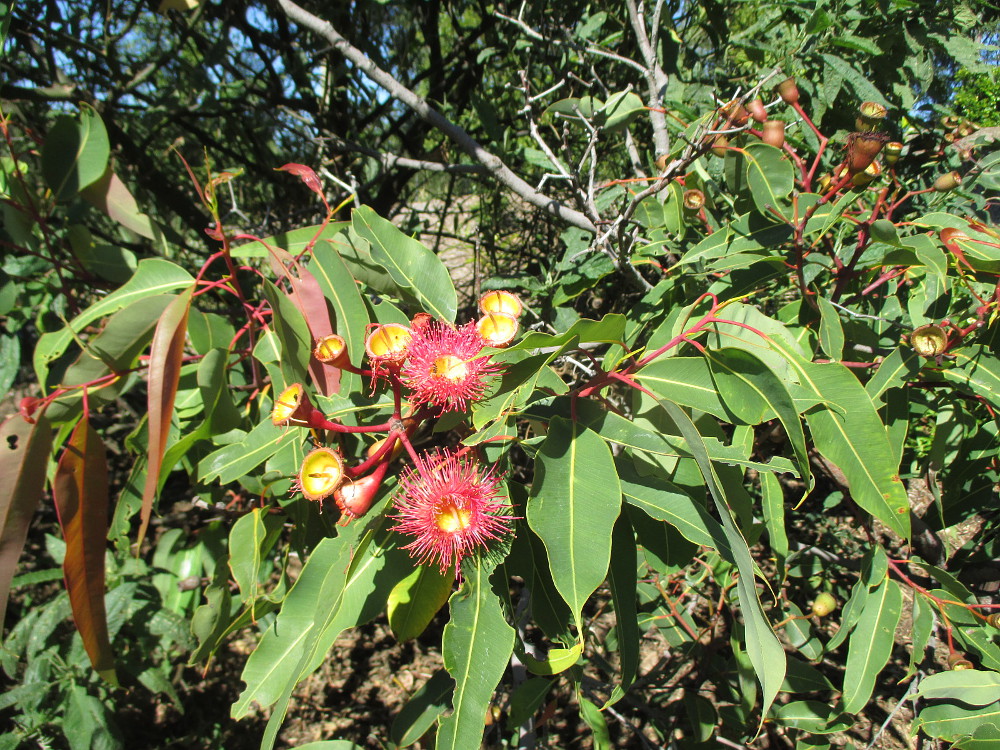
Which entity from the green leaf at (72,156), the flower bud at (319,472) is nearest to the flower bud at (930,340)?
the flower bud at (319,472)

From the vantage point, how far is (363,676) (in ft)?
8.61

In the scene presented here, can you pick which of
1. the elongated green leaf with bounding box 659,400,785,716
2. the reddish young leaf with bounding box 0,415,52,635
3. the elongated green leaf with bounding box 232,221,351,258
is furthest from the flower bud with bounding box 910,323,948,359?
the reddish young leaf with bounding box 0,415,52,635

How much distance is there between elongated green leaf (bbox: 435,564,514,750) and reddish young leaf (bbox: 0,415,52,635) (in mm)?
596

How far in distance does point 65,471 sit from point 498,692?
1308 millimetres

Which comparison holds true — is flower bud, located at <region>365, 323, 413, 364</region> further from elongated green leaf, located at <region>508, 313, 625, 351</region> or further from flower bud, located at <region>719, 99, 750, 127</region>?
flower bud, located at <region>719, 99, 750, 127</region>

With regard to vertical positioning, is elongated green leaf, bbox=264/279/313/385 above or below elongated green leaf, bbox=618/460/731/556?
above

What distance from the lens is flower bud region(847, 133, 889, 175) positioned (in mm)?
1138

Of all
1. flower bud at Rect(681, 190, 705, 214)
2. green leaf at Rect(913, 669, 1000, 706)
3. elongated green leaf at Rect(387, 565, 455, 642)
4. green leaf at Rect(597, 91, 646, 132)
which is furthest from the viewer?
green leaf at Rect(597, 91, 646, 132)

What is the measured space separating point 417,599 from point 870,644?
99cm

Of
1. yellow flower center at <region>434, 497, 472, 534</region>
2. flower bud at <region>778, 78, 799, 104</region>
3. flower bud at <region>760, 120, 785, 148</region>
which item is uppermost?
flower bud at <region>778, 78, 799, 104</region>

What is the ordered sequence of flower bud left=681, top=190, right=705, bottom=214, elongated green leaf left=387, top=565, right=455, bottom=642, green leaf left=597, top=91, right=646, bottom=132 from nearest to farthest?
elongated green leaf left=387, top=565, right=455, bottom=642 → flower bud left=681, top=190, right=705, bottom=214 → green leaf left=597, top=91, right=646, bottom=132

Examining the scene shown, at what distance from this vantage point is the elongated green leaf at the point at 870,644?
49.3 inches

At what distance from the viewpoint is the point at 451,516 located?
97cm

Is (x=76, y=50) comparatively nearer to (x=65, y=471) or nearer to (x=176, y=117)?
(x=176, y=117)
